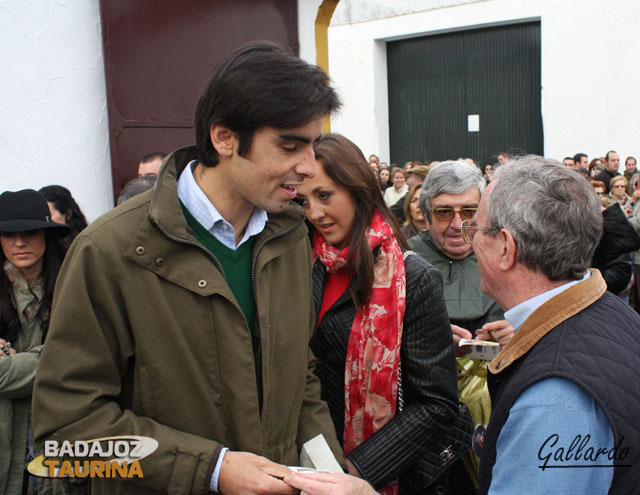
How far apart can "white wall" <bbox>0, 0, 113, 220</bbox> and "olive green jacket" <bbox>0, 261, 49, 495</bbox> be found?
0.83m

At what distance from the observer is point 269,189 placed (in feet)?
6.04

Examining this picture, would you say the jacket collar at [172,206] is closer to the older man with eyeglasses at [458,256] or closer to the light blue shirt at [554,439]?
the light blue shirt at [554,439]

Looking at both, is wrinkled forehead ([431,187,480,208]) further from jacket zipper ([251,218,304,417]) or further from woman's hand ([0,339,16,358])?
woman's hand ([0,339,16,358])

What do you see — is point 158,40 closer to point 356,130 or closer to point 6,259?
point 6,259

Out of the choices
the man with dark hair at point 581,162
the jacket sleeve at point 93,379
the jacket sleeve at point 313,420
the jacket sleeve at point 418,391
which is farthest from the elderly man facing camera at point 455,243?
the man with dark hair at point 581,162

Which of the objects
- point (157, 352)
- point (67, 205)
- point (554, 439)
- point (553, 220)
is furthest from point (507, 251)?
point (67, 205)

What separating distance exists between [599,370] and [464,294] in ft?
5.76

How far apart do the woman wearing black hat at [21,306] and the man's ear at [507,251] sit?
2156 mm

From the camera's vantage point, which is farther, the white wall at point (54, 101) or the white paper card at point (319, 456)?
the white wall at point (54, 101)

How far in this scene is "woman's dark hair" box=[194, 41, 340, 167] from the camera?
→ 5.69ft

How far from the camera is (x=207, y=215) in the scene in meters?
1.82

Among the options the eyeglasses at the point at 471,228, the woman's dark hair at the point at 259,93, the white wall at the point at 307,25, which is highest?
the white wall at the point at 307,25

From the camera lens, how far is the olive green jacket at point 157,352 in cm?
160

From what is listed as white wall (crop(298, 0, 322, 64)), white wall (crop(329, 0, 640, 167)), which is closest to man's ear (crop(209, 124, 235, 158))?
white wall (crop(298, 0, 322, 64))
